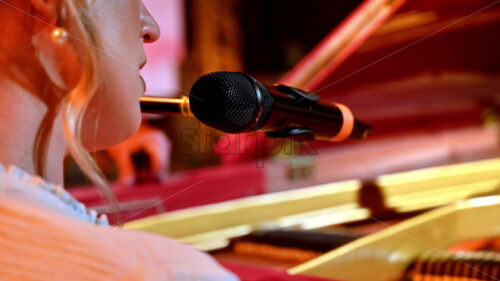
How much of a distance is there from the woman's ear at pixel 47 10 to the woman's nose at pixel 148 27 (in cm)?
10

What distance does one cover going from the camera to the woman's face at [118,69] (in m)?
0.49

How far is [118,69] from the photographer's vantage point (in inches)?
19.8

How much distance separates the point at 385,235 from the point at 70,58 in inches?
27.0

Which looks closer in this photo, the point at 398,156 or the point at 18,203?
the point at 18,203

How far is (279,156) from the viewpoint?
2.01 meters

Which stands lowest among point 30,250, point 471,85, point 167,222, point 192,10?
point 167,222

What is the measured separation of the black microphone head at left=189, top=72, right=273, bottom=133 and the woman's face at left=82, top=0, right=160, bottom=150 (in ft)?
0.25

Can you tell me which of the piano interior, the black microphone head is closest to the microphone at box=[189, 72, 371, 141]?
the black microphone head

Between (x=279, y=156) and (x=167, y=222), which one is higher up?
(x=279, y=156)

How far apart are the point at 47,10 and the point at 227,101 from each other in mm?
196

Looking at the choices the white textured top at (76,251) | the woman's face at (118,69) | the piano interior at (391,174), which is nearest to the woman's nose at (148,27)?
the woman's face at (118,69)

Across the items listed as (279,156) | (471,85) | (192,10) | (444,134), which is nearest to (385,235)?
(279,156)

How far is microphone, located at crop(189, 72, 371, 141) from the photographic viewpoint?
49 cm

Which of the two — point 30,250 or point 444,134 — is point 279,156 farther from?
point 30,250
